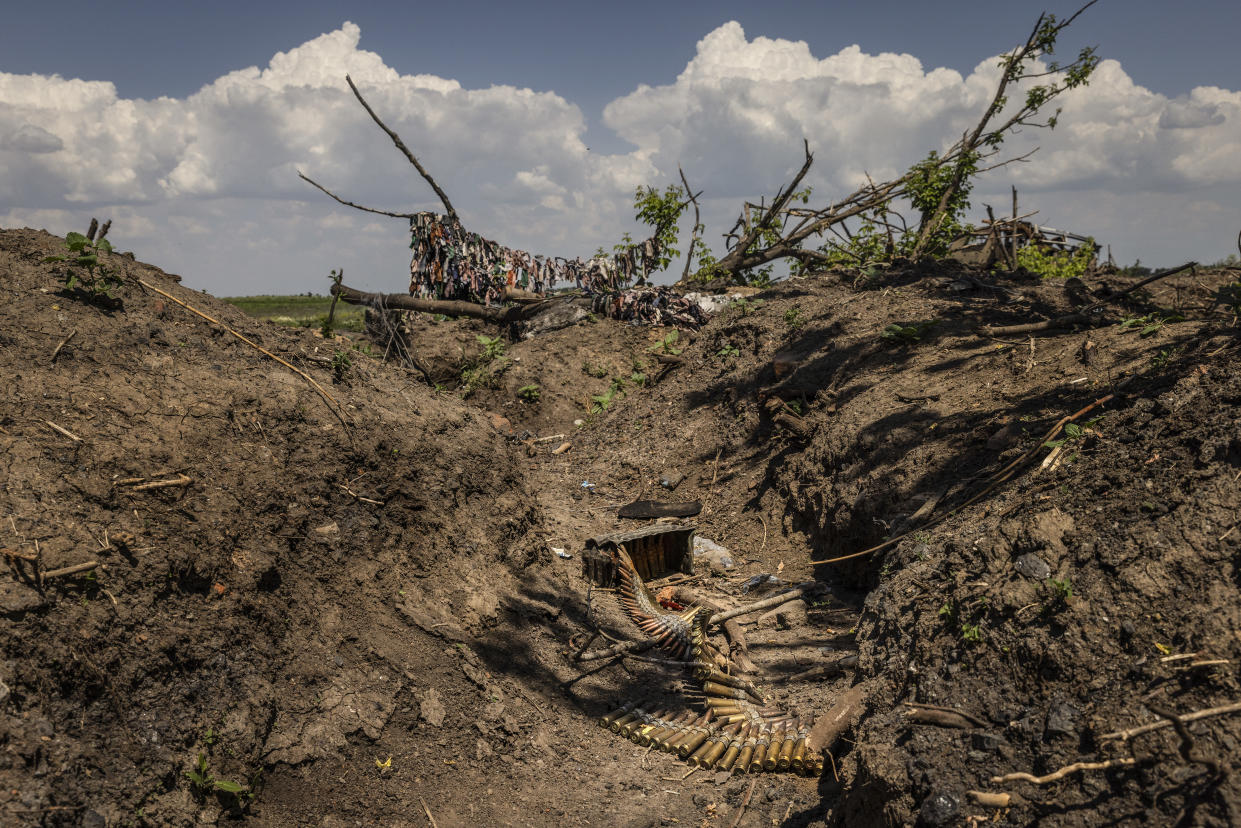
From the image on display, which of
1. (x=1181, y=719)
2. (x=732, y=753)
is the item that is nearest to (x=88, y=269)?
(x=732, y=753)

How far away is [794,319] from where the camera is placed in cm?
1130

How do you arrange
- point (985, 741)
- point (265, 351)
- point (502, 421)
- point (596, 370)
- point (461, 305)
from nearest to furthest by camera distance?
point (985, 741)
point (265, 351)
point (502, 421)
point (596, 370)
point (461, 305)

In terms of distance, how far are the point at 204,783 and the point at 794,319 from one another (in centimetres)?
963

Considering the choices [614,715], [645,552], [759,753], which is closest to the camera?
[759,753]

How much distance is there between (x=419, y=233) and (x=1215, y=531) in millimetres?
13056

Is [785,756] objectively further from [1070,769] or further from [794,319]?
[794,319]

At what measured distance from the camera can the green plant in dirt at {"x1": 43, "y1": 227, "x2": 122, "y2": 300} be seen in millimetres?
5000

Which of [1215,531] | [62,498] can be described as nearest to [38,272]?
[62,498]

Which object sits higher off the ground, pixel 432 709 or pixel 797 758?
pixel 797 758

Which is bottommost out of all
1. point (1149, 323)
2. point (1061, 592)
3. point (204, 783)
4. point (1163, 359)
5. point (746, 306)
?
point (204, 783)

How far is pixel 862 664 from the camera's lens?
4.34 metres

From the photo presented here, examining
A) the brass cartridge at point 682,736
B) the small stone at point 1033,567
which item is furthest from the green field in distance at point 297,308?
the small stone at point 1033,567

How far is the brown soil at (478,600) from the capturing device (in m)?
2.98

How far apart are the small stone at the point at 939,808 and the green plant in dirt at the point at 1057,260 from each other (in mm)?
12673
